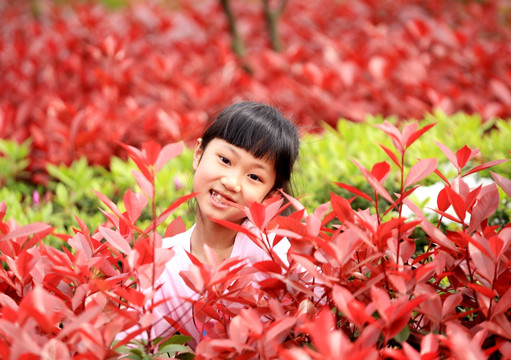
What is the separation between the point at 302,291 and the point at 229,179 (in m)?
0.54

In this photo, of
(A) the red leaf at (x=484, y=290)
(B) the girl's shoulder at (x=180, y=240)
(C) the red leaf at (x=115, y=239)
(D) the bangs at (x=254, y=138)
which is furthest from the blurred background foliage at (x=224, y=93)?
(A) the red leaf at (x=484, y=290)

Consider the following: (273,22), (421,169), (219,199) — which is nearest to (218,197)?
(219,199)

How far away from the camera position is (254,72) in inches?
202

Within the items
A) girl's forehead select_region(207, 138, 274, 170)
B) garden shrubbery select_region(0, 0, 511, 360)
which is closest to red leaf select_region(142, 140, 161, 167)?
garden shrubbery select_region(0, 0, 511, 360)

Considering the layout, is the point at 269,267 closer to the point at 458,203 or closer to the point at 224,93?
the point at 458,203

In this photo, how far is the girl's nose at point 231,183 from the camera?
175cm

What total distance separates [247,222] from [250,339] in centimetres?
78

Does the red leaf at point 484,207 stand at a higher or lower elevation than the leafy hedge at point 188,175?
higher

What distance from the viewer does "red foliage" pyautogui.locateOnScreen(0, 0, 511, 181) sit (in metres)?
3.50

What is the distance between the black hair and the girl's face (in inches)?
1.0

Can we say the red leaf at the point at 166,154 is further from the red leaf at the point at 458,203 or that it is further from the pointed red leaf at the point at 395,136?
the red leaf at the point at 458,203

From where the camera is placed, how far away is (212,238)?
1940 millimetres

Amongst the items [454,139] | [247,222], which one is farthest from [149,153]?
[454,139]

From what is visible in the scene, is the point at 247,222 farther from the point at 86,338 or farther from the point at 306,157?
the point at 306,157
